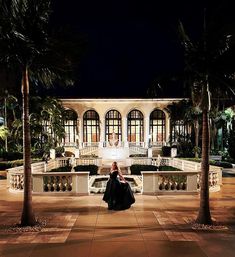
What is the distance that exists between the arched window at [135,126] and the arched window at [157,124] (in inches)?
56.3

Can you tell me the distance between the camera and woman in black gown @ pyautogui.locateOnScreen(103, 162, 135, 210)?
397 inches

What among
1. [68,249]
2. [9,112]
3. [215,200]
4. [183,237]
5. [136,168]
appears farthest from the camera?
[9,112]

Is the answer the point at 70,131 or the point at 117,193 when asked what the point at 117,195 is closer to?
the point at 117,193

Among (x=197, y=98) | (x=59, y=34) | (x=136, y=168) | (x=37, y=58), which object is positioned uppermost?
(x=59, y=34)

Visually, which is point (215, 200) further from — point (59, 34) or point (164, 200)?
point (59, 34)

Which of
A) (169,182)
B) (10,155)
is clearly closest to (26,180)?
(169,182)

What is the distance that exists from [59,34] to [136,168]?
14.7 metres

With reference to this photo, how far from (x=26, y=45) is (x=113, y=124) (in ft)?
134

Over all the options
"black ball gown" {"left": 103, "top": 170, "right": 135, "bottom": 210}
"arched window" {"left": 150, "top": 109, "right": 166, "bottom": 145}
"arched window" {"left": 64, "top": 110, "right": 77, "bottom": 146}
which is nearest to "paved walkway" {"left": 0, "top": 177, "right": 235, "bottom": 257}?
"black ball gown" {"left": 103, "top": 170, "right": 135, "bottom": 210}

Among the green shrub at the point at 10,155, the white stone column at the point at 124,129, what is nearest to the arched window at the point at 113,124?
the white stone column at the point at 124,129

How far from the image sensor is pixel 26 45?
803cm

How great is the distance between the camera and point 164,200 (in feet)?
38.6

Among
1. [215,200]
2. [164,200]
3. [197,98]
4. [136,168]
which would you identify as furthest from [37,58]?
[136,168]

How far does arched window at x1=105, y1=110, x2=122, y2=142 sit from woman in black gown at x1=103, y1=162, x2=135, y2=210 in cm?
3796
